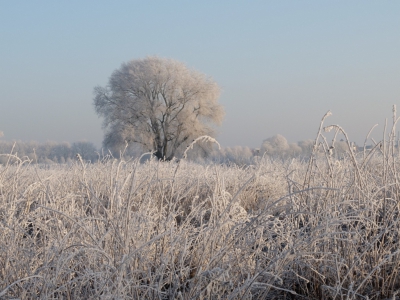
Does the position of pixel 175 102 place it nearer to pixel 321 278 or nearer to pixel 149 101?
pixel 149 101

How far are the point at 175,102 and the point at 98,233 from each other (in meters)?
22.0

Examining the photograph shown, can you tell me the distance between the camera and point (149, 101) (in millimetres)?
23812

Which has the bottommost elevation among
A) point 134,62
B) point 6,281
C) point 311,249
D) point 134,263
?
point 6,281

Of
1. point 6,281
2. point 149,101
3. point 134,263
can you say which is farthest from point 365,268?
point 149,101

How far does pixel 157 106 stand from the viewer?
2372 centimetres

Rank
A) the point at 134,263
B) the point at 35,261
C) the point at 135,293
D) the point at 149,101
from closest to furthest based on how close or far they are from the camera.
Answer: the point at 135,293, the point at 134,263, the point at 35,261, the point at 149,101

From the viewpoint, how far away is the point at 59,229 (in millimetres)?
2232

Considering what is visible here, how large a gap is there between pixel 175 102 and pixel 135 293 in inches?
884

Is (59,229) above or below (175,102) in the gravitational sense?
below

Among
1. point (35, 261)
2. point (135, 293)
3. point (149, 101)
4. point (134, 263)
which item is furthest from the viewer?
point (149, 101)

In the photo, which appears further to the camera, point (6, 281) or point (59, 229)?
point (59, 229)

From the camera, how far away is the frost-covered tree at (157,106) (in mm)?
23319

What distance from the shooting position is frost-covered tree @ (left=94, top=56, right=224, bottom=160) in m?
23.3

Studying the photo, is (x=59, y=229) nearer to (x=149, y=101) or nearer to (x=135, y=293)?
(x=135, y=293)
